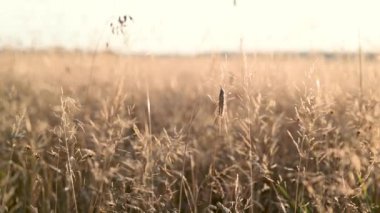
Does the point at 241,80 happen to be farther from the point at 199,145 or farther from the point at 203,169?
the point at 199,145

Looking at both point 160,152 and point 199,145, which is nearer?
point 160,152

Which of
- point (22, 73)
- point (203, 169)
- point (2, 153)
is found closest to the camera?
point (203, 169)

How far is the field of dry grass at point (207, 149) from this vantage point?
4.28 feet

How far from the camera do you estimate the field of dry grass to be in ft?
4.28

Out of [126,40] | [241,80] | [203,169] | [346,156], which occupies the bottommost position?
[203,169]

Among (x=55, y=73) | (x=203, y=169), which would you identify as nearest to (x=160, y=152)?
(x=203, y=169)

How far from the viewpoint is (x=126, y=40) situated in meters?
1.50

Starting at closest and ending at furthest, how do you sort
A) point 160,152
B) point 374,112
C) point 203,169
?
point 160,152 < point 374,112 < point 203,169

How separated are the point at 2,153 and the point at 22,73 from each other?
3134 millimetres

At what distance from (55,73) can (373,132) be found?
516cm

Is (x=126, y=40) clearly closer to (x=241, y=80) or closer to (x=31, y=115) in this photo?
(x=241, y=80)

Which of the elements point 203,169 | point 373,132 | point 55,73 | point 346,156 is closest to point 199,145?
point 203,169

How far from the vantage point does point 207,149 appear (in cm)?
261

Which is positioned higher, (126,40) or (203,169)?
(126,40)
